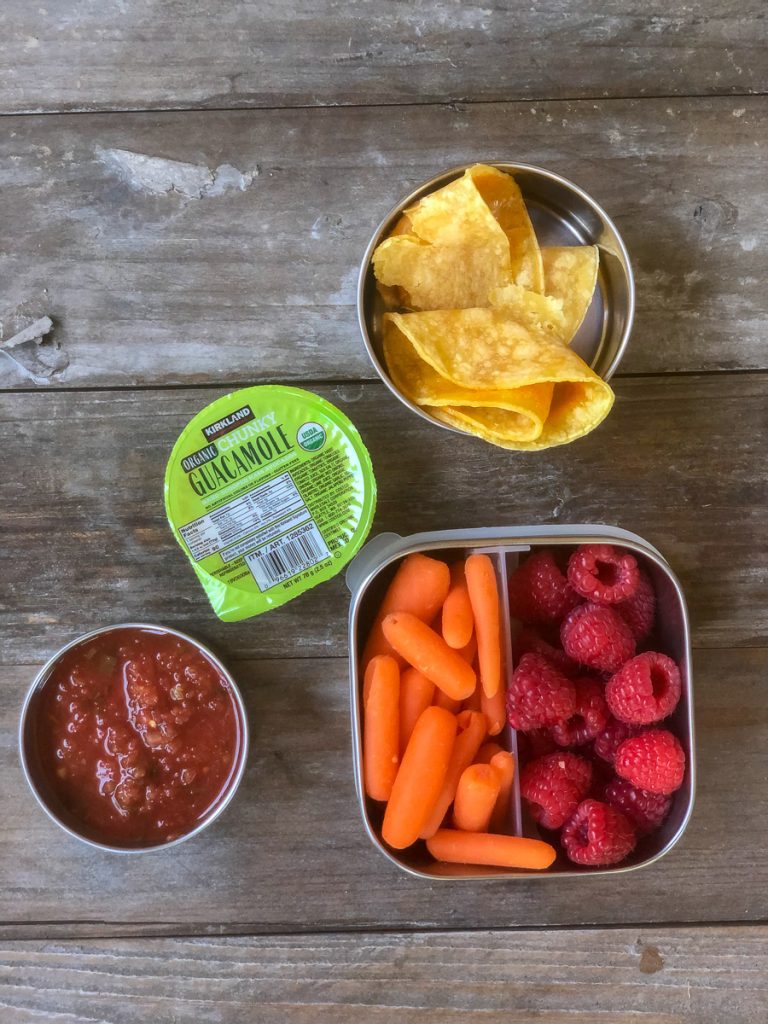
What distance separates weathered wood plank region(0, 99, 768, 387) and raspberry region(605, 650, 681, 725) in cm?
56

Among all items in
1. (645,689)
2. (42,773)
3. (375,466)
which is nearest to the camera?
(645,689)

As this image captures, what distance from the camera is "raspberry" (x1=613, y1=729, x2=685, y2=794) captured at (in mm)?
983

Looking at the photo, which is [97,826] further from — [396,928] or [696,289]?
[696,289]

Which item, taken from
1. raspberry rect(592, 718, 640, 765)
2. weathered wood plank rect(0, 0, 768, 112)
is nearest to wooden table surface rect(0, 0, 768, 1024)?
weathered wood plank rect(0, 0, 768, 112)

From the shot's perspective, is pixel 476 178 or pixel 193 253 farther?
pixel 193 253

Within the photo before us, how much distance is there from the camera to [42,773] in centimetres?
107

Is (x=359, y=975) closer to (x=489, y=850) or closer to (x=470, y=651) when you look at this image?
(x=489, y=850)

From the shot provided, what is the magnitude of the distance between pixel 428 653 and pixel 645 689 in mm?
273

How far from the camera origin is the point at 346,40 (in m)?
1.15

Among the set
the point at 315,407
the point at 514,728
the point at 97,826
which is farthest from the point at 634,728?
the point at 97,826

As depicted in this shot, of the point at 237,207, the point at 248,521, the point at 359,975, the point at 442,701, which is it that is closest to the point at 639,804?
the point at 442,701

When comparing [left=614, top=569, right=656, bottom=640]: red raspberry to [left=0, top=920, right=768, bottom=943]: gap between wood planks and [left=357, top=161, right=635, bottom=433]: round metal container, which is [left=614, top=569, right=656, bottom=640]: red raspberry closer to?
[left=357, top=161, right=635, bottom=433]: round metal container

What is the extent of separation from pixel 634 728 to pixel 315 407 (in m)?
0.60

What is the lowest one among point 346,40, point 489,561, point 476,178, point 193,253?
point 489,561
